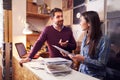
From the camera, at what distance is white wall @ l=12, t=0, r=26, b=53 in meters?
3.71

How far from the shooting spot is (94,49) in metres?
1.82

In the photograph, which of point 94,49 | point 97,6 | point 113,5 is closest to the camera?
point 94,49

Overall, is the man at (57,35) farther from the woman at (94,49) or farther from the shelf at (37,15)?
the shelf at (37,15)

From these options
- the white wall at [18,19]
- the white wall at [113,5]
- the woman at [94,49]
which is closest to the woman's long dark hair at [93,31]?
the woman at [94,49]

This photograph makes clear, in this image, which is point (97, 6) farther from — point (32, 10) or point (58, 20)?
point (32, 10)

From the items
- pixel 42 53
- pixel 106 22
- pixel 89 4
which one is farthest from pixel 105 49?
pixel 42 53

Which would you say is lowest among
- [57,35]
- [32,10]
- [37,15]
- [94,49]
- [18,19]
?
[94,49]

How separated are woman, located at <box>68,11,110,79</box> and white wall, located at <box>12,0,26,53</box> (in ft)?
6.73

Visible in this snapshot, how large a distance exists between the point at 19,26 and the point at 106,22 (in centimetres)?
199

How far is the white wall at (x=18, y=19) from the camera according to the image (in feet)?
12.2

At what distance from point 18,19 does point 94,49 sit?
232 centimetres

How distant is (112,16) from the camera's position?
2.25m

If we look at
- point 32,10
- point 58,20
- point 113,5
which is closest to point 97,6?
point 113,5

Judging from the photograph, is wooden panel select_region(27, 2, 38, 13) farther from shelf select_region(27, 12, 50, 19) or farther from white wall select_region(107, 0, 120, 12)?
white wall select_region(107, 0, 120, 12)
